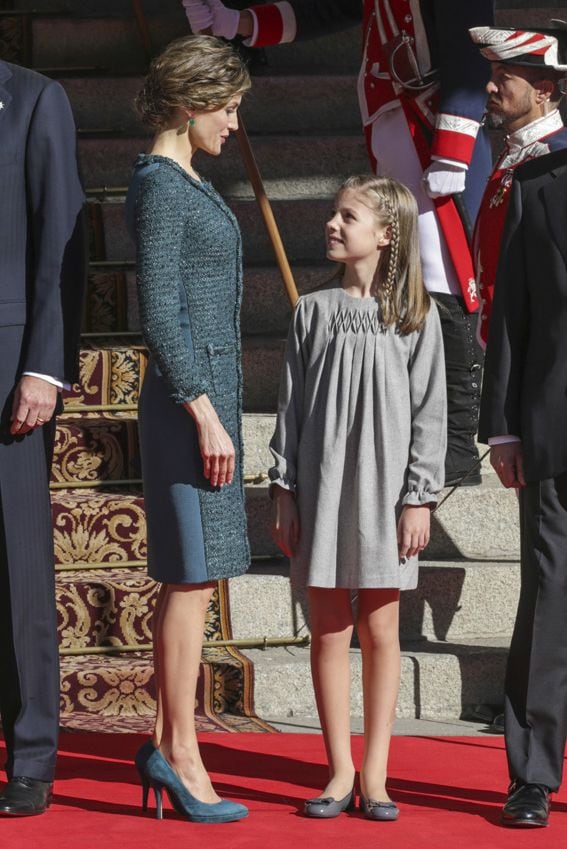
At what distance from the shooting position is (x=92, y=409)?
16.3ft

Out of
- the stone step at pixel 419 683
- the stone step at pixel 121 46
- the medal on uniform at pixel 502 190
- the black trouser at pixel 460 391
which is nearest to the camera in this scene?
the medal on uniform at pixel 502 190

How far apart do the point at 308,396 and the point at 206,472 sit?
297mm

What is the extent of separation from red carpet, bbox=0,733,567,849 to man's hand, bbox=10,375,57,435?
29.2 inches

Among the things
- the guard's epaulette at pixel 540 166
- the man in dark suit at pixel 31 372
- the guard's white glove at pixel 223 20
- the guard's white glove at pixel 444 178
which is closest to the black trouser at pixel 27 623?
the man in dark suit at pixel 31 372

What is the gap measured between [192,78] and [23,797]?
4.47 feet

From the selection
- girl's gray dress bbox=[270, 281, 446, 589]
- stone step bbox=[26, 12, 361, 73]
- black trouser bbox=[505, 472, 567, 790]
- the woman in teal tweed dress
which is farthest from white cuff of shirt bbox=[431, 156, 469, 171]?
stone step bbox=[26, 12, 361, 73]

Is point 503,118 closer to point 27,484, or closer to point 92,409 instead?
point 27,484

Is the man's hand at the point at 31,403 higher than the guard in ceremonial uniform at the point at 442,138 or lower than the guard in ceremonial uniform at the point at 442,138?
lower

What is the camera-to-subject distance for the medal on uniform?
3.89 metres

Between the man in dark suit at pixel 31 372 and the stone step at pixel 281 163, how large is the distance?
105 inches

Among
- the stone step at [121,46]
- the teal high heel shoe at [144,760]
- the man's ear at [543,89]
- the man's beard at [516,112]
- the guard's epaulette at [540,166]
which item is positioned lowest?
the teal high heel shoe at [144,760]

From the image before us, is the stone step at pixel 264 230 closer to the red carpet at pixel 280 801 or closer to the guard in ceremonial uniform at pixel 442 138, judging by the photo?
the guard in ceremonial uniform at pixel 442 138

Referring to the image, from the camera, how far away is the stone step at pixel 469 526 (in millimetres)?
4578

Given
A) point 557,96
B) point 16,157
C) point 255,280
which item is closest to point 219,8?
point 255,280
